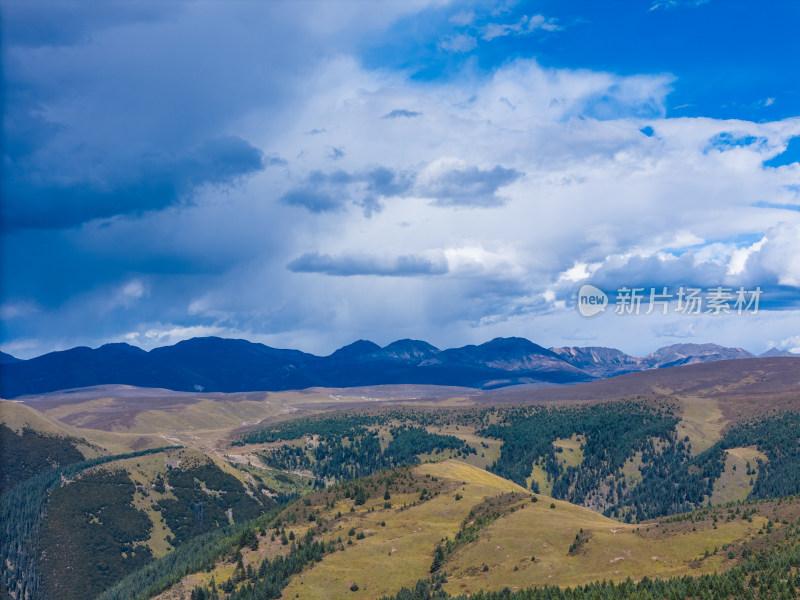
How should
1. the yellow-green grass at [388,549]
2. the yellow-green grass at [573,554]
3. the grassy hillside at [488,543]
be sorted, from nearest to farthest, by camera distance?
the yellow-green grass at [573,554] → the grassy hillside at [488,543] → the yellow-green grass at [388,549]

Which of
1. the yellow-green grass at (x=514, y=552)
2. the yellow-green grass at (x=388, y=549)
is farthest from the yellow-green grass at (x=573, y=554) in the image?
the yellow-green grass at (x=388, y=549)

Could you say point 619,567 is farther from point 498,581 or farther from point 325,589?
point 325,589

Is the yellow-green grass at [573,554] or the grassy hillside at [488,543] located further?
the grassy hillside at [488,543]

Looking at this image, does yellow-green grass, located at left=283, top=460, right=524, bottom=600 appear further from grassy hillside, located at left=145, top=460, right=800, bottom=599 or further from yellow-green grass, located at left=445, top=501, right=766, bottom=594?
yellow-green grass, located at left=445, top=501, right=766, bottom=594

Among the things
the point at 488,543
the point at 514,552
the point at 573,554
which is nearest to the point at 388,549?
the point at 488,543

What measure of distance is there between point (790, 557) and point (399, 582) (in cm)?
6053

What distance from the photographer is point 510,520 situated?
120250 mm

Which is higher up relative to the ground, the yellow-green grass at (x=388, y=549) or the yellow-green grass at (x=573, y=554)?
the yellow-green grass at (x=573, y=554)

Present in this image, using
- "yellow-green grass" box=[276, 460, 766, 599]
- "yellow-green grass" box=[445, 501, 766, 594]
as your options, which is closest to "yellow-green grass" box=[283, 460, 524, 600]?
"yellow-green grass" box=[276, 460, 766, 599]

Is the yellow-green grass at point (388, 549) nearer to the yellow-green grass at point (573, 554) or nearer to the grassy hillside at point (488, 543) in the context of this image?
the grassy hillside at point (488, 543)

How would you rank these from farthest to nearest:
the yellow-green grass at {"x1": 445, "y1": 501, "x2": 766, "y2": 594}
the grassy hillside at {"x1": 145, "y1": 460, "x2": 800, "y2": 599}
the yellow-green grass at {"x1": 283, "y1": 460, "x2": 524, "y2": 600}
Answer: the yellow-green grass at {"x1": 283, "y1": 460, "x2": 524, "y2": 600}, the grassy hillside at {"x1": 145, "y1": 460, "x2": 800, "y2": 599}, the yellow-green grass at {"x1": 445, "y1": 501, "x2": 766, "y2": 594}

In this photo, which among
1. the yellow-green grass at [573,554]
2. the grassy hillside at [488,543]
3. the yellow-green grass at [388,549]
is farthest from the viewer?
the yellow-green grass at [388,549]

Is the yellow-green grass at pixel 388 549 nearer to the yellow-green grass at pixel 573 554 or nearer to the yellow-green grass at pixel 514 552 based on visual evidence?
the yellow-green grass at pixel 514 552

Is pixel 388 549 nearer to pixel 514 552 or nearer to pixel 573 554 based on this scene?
pixel 514 552
